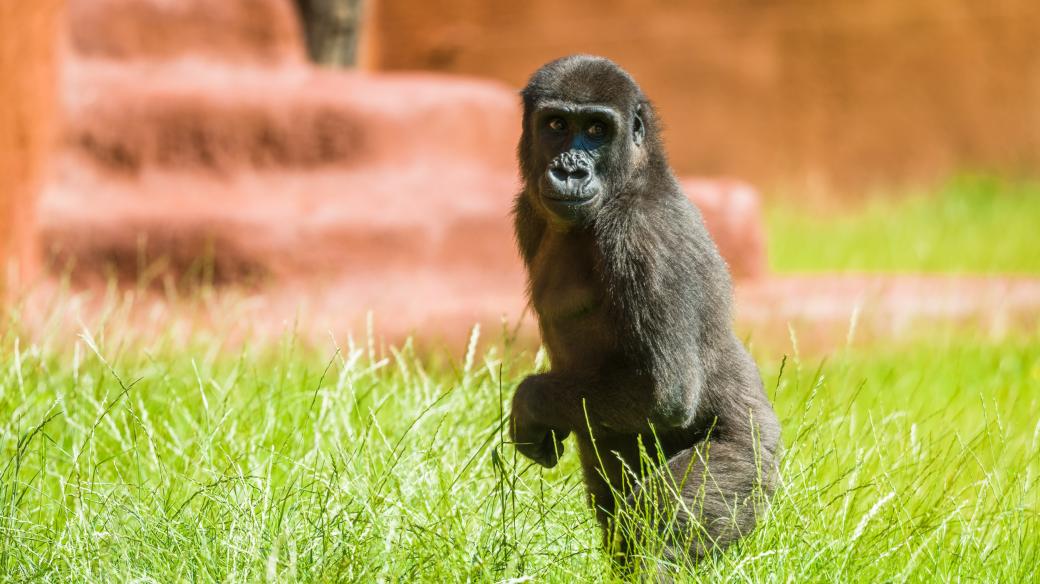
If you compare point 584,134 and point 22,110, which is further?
point 22,110

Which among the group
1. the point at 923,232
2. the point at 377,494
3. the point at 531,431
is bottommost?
the point at 923,232

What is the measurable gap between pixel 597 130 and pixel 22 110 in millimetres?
4223

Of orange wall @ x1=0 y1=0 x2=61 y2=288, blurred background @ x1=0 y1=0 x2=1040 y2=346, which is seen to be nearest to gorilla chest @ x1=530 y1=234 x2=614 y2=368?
blurred background @ x1=0 y1=0 x2=1040 y2=346

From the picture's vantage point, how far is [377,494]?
133 inches

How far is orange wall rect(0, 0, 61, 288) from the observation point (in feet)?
20.6

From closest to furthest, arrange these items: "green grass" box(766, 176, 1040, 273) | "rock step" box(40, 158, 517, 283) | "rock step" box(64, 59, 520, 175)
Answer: "rock step" box(40, 158, 517, 283) < "rock step" box(64, 59, 520, 175) < "green grass" box(766, 176, 1040, 273)

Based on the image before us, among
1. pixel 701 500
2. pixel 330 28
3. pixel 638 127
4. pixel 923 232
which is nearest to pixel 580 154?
pixel 638 127

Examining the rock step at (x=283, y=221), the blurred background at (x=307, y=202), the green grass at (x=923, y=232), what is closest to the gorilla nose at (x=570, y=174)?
the blurred background at (x=307, y=202)

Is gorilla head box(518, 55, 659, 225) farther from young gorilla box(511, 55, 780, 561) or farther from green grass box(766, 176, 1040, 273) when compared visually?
green grass box(766, 176, 1040, 273)

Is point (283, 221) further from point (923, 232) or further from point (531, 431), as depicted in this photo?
point (923, 232)

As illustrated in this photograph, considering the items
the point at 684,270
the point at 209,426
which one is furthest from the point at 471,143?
the point at 684,270

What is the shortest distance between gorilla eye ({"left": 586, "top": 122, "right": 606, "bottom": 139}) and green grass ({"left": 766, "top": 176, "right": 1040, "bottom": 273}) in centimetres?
722

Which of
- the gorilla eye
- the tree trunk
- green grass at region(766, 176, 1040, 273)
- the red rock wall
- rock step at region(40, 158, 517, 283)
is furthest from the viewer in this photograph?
green grass at region(766, 176, 1040, 273)

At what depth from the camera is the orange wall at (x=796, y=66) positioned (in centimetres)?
1306
